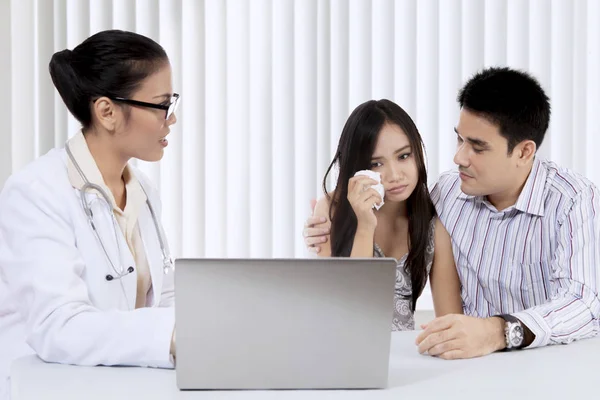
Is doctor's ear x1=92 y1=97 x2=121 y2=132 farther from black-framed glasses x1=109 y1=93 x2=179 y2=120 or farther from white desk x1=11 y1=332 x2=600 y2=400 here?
white desk x1=11 y1=332 x2=600 y2=400

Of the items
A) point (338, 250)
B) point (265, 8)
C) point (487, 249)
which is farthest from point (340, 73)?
point (487, 249)

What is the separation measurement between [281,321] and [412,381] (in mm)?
282

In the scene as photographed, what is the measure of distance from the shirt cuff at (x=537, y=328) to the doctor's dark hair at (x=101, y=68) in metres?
1.05

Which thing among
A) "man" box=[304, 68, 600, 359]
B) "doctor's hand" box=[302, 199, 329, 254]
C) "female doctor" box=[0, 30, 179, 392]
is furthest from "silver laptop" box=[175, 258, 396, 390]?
"doctor's hand" box=[302, 199, 329, 254]

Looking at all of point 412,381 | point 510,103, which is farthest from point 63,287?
point 510,103

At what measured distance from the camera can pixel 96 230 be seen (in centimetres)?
162

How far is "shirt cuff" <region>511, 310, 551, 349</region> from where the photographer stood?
159 cm

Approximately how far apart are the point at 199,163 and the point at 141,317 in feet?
6.37

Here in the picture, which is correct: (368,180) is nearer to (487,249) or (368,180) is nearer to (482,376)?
(487,249)

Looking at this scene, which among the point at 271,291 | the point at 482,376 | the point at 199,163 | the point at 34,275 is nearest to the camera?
the point at 271,291

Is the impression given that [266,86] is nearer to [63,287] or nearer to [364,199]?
[364,199]

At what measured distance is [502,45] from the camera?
3.33m

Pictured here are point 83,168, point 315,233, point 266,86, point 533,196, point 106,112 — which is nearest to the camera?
point 83,168

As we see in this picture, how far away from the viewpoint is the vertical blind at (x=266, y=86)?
3252 mm
